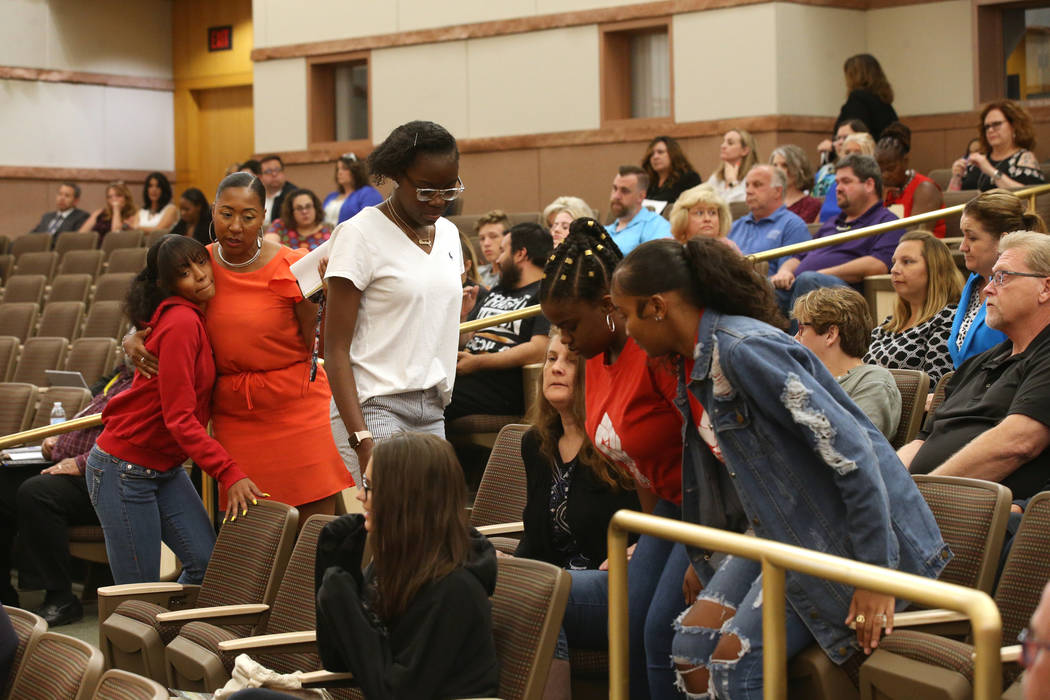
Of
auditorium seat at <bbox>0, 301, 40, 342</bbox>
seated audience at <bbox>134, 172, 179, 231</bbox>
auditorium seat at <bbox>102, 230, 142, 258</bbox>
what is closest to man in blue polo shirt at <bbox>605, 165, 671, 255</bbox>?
auditorium seat at <bbox>0, 301, 40, 342</bbox>

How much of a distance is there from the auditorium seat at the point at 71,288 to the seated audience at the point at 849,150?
5609 mm

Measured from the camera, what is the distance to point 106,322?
874 cm

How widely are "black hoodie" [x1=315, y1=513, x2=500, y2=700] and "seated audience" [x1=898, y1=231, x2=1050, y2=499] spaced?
1.36 meters

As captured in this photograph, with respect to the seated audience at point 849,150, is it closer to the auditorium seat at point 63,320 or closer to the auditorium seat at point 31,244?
the auditorium seat at point 63,320

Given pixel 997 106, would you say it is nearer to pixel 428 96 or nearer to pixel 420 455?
pixel 420 455

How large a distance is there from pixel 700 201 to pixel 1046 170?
2.95 meters

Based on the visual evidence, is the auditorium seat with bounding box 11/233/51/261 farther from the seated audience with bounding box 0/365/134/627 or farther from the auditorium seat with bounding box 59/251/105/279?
the seated audience with bounding box 0/365/134/627

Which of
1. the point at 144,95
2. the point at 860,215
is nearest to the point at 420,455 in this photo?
the point at 860,215

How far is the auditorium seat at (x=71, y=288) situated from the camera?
9930 millimetres

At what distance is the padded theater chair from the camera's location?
3.54 m

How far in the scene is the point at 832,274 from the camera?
5.89 m

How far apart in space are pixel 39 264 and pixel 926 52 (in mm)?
7554

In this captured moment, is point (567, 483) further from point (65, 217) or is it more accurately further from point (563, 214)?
point (65, 217)

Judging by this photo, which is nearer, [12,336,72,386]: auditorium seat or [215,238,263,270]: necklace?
[215,238,263,270]: necklace
